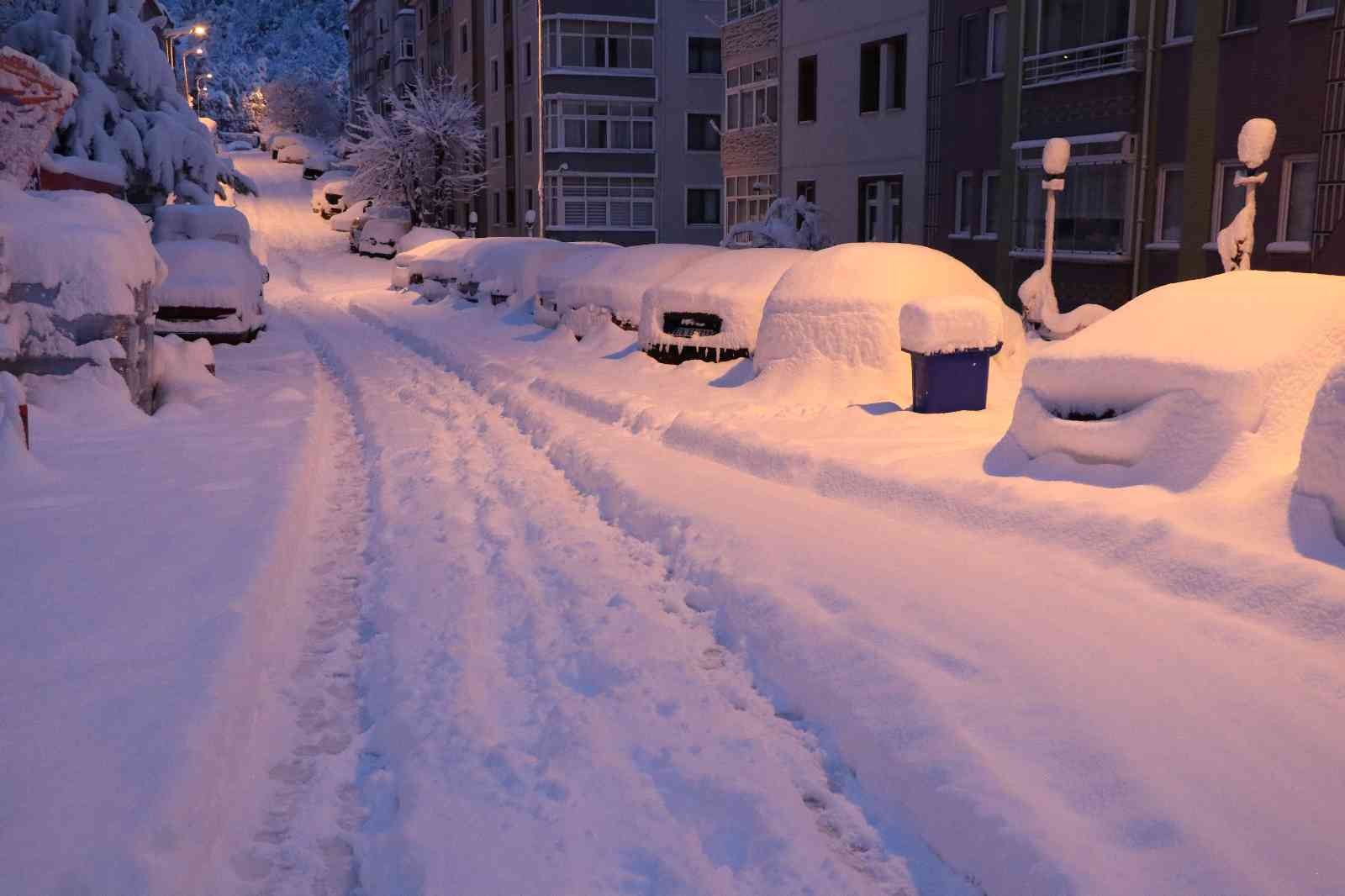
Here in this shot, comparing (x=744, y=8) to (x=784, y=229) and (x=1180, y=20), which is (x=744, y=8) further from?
(x=1180, y=20)

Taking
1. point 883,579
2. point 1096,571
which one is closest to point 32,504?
point 883,579

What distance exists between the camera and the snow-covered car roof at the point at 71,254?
967 centimetres

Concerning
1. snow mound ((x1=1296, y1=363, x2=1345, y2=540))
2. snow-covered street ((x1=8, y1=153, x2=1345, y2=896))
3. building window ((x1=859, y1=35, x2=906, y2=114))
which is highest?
building window ((x1=859, y1=35, x2=906, y2=114))

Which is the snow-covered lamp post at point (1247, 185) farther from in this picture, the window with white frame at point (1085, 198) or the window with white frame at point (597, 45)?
the window with white frame at point (597, 45)

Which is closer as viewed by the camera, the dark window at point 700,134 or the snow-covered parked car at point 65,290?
the snow-covered parked car at point 65,290

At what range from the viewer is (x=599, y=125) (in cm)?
4431

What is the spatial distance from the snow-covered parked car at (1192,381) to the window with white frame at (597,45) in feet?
127

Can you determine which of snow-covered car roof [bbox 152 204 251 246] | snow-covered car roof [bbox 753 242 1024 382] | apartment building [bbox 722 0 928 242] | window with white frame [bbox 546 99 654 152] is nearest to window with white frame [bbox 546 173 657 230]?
window with white frame [bbox 546 99 654 152]

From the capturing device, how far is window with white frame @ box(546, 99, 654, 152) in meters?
44.0

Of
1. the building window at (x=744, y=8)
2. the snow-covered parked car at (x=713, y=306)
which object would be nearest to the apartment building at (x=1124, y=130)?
the snow-covered parked car at (x=713, y=306)

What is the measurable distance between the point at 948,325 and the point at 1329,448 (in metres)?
4.78

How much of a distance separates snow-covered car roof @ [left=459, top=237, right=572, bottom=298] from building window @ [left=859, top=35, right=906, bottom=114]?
27.8 feet

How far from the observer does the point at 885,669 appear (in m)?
4.86

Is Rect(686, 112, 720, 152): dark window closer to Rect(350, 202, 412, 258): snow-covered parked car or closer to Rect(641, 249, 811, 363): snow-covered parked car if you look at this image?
Rect(350, 202, 412, 258): snow-covered parked car
